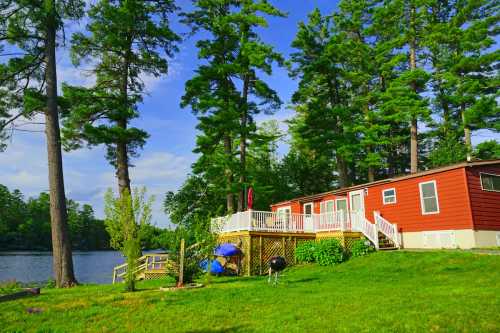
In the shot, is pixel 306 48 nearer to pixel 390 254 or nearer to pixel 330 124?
pixel 330 124

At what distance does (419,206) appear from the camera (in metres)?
17.6

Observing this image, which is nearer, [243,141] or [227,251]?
[227,251]

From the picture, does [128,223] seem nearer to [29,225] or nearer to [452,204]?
[452,204]

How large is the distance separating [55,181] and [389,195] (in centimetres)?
1623

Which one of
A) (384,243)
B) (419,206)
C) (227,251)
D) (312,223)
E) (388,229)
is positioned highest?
(419,206)

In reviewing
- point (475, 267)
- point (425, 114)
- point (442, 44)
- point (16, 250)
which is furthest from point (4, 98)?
point (16, 250)

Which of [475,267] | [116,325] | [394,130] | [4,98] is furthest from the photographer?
[394,130]

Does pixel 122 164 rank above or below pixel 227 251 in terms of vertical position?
above

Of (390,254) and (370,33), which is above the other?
(370,33)

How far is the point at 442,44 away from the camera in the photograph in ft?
94.3

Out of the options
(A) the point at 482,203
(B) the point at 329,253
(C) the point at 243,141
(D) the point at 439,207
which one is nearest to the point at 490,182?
(A) the point at 482,203

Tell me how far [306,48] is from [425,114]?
A: 10689 mm

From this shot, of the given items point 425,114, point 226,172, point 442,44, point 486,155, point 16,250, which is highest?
point 442,44

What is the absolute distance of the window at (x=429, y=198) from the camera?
1692cm
